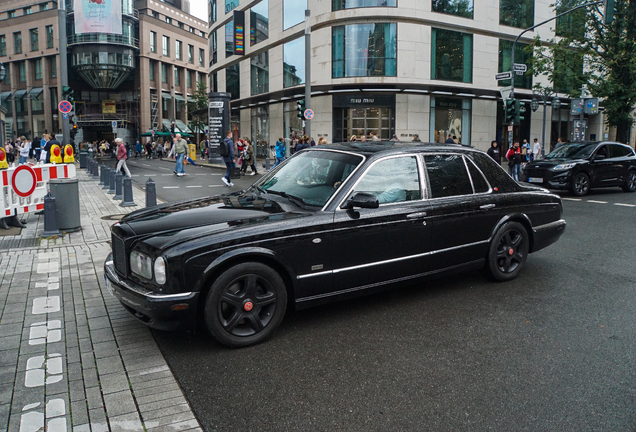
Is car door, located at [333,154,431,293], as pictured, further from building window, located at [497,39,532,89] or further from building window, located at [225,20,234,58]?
building window, located at [225,20,234,58]

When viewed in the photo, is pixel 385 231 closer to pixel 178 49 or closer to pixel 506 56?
pixel 506 56

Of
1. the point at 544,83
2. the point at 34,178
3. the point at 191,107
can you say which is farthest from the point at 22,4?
the point at 34,178

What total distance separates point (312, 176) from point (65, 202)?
18.8 feet

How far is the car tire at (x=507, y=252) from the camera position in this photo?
5.72 m

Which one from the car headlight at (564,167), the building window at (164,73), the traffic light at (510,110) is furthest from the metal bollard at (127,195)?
the building window at (164,73)

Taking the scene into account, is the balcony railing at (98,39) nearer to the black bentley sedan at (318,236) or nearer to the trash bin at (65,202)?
the trash bin at (65,202)

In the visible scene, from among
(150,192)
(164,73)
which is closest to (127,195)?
(150,192)

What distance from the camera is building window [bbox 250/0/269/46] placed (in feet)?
126

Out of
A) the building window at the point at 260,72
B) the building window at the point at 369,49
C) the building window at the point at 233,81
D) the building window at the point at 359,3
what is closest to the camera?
the building window at the point at 359,3

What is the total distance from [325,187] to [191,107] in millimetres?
71520

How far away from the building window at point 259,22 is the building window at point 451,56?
510 inches

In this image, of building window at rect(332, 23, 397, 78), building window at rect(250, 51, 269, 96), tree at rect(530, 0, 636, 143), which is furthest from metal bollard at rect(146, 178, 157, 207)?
building window at rect(250, 51, 269, 96)

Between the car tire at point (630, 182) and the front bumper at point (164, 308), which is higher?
the car tire at point (630, 182)

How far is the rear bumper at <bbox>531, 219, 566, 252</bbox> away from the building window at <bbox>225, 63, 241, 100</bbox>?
3972 cm
